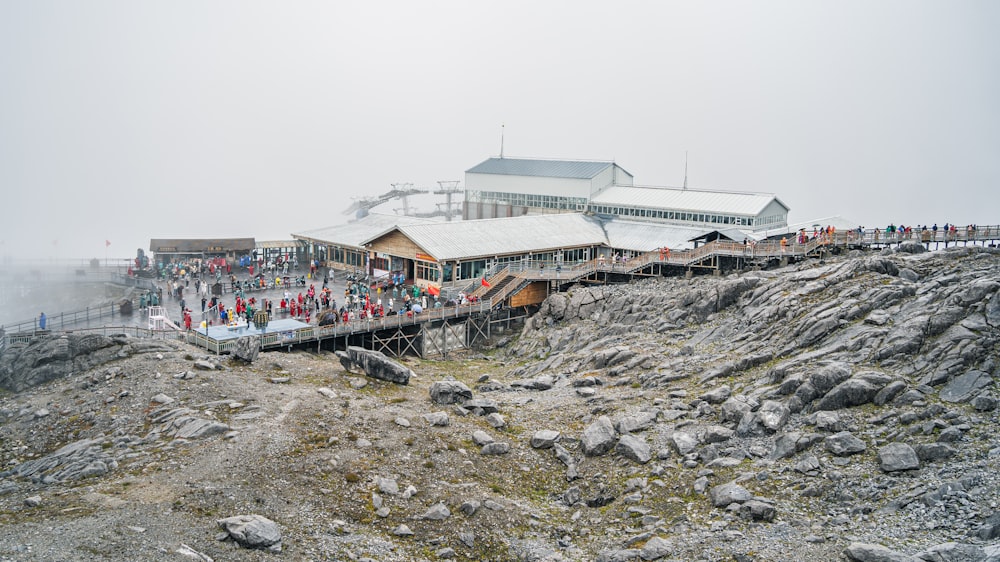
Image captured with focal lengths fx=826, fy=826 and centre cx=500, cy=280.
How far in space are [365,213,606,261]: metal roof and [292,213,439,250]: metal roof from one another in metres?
6.83

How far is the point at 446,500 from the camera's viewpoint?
96.8 feet

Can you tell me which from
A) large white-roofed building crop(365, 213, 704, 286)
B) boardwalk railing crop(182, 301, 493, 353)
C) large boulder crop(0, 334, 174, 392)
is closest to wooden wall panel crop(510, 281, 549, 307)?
large white-roofed building crop(365, 213, 704, 286)

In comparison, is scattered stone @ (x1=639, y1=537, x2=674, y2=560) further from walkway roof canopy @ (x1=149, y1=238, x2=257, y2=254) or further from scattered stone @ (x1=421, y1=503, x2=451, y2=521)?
walkway roof canopy @ (x1=149, y1=238, x2=257, y2=254)

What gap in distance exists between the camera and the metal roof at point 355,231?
255ft

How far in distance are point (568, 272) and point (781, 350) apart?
24943 millimetres

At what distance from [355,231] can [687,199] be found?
32733 millimetres

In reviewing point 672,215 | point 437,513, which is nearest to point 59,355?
point 437,513

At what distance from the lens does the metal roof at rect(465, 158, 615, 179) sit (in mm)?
86688

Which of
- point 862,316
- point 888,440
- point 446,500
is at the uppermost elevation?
point 862,316

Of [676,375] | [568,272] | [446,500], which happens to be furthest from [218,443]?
[568,272]

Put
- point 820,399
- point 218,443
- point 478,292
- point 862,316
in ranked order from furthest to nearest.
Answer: point 478,292 < point 862,316 < point 820,399 < point 218,443

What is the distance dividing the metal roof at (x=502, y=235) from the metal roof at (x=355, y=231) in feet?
22.4

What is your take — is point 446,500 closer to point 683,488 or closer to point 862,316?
point 683,488

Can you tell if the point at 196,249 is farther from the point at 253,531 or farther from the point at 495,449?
the point at 253,531
